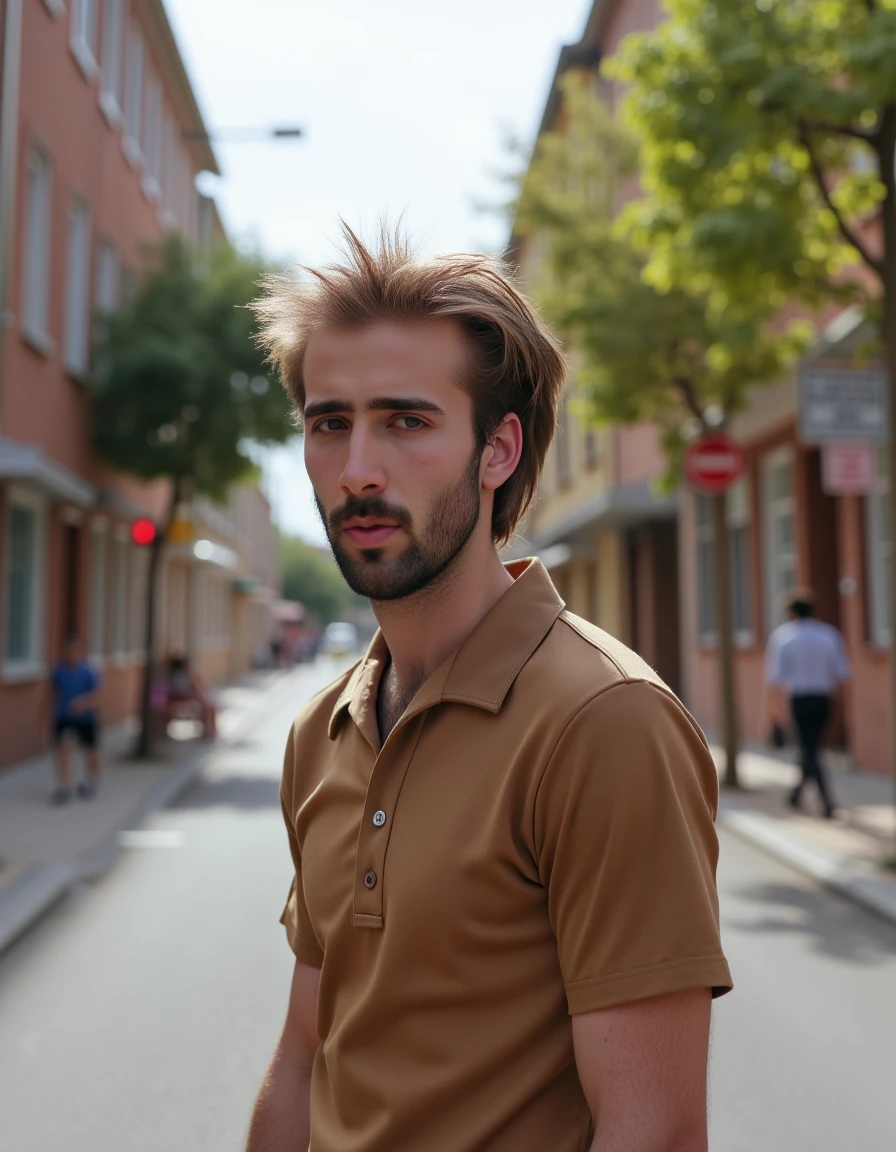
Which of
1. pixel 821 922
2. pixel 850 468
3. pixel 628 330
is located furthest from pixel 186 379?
pixel 821 922

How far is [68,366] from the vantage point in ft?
60.1

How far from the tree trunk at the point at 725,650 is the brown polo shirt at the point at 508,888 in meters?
12.0

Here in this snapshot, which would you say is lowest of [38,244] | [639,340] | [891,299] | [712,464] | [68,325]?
[712,464]

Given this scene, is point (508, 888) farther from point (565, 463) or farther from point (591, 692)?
point (565, 463)

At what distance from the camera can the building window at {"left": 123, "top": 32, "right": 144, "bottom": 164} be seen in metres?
23.4

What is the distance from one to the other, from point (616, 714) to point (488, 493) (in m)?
0.45

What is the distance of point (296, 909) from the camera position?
76.0 inches

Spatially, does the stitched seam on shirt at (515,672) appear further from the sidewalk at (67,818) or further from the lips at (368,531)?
the sidewalk at (67,818)

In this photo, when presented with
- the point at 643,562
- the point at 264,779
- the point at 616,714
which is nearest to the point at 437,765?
the point at 616,714

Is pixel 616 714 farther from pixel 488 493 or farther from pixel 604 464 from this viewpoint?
pixel 604 464

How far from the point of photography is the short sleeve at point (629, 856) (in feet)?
4.56

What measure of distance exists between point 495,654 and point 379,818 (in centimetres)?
24

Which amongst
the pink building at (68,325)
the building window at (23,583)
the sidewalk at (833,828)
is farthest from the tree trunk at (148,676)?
the sidewalk at (833,828)

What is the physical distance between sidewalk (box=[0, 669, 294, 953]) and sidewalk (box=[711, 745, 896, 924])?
15.5 ft
